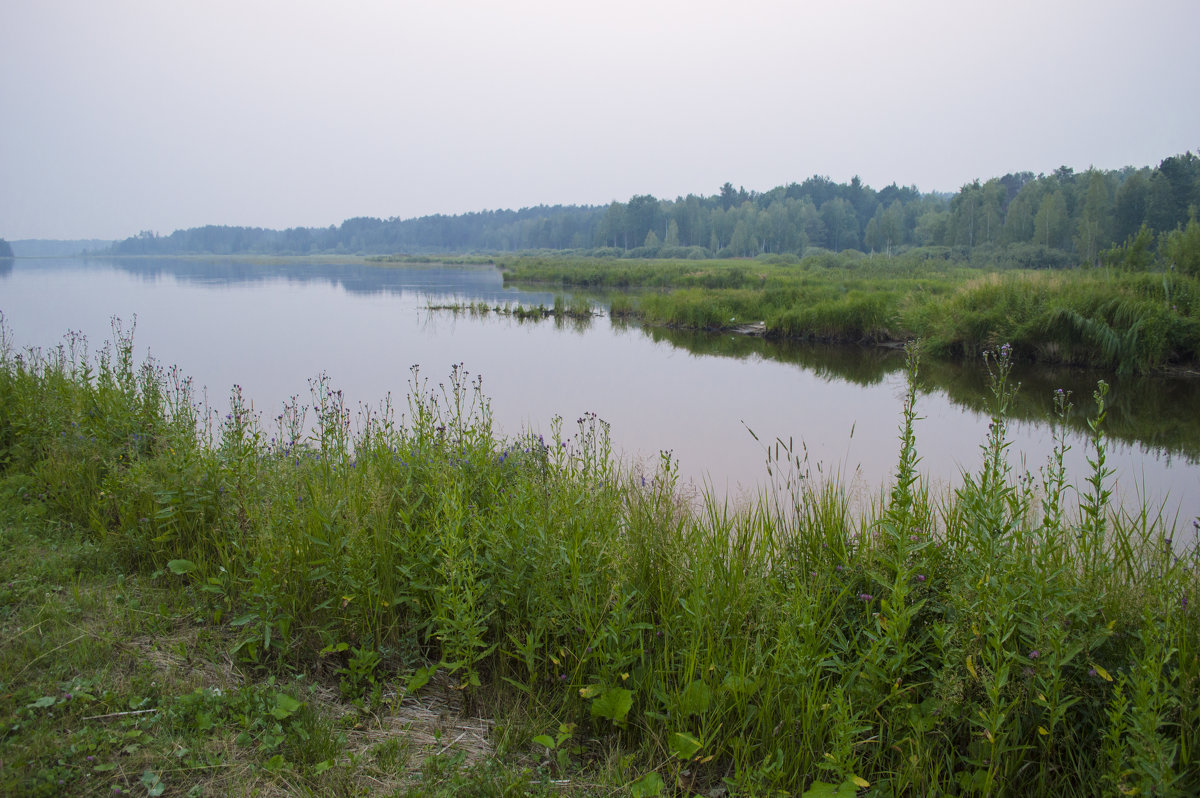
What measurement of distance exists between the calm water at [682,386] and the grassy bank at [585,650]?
1.77 m

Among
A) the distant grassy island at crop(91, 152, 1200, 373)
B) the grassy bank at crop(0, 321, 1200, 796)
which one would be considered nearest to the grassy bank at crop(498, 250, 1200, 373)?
the distant grassy island at crop(91, 152, 1200, 373)

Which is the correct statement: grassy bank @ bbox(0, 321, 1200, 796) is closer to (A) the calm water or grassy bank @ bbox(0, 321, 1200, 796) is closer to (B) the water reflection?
(A) the calm water

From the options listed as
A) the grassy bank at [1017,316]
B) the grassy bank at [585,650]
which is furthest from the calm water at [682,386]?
the grassy bank at [585,650]

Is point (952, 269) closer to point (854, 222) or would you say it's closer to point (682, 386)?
point (682, 386)

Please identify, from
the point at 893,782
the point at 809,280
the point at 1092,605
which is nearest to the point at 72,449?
the point at 893,782

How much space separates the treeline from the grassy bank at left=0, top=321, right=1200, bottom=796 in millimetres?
18246

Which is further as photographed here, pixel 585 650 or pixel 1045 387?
pixel 1045 387

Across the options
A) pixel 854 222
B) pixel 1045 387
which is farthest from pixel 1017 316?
→ pixel 854 222

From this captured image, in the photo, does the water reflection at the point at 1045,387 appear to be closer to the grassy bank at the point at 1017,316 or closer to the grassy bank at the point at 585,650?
the grassy bank at the point at 1017,316

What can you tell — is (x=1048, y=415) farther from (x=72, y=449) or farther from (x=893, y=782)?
(x=72, y=449)

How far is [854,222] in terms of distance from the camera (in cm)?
10462

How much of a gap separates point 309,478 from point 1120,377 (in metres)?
14.1

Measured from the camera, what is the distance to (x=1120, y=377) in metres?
13.0

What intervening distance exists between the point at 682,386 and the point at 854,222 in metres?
101
